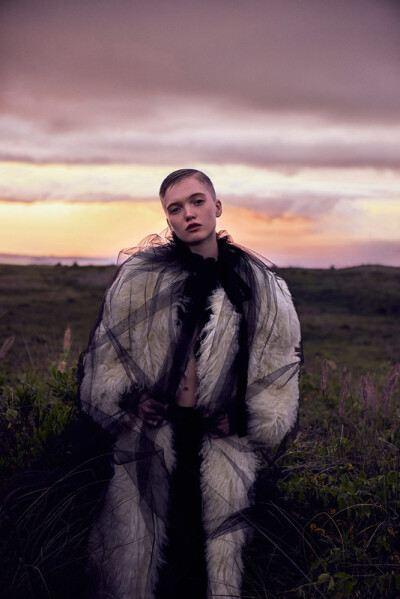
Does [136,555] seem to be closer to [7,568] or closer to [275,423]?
[7,568]

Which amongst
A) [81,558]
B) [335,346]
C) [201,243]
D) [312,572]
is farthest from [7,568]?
[335,346]

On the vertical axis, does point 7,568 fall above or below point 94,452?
below

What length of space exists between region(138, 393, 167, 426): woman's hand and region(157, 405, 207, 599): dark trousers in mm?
140

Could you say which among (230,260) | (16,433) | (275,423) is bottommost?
(16,433)

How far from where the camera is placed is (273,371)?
3109 mm

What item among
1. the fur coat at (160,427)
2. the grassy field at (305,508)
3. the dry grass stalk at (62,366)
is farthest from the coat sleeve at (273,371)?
the dry grass stalk at (62,366)

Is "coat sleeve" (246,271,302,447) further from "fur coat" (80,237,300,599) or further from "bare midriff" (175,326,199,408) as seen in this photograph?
"bare midriff" (175,326,199,408)

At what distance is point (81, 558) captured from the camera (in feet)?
9.73

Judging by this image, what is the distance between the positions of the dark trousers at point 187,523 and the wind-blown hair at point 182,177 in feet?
4.43

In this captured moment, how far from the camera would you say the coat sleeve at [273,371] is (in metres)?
3.04

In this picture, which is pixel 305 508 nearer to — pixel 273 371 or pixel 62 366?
pixel 273 371

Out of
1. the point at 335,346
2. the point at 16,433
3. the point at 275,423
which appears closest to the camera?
the point at 275,423

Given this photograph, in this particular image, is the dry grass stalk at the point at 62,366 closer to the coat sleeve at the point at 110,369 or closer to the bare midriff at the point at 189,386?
the coat sleeve at the point at 110,369

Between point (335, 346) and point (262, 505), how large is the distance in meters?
13.6
